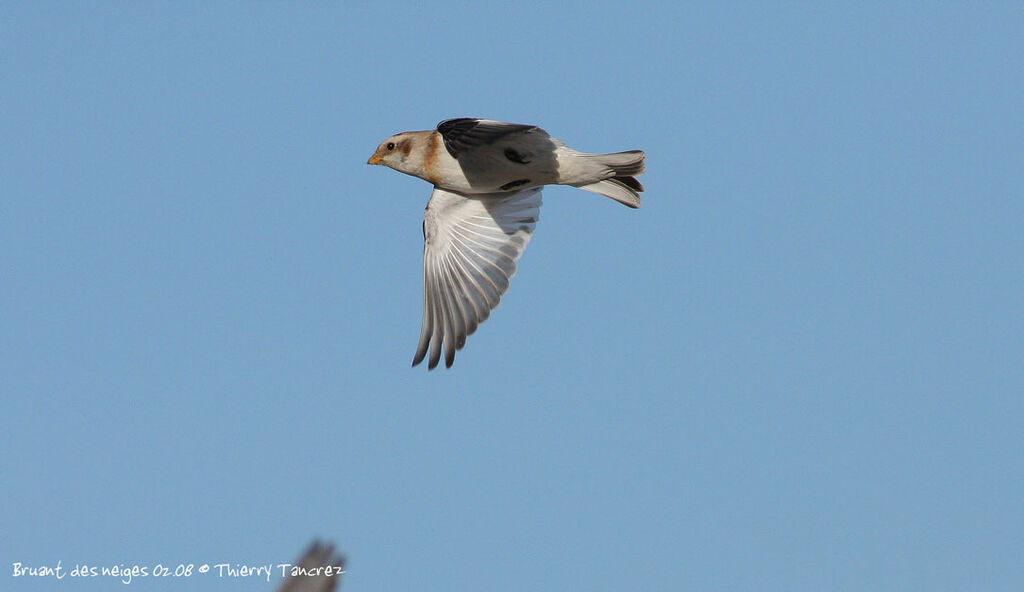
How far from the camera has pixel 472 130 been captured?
1452cm

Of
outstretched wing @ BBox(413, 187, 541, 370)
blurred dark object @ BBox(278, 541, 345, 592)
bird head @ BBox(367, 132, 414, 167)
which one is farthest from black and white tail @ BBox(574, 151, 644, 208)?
blurred dark object @ BBox(278, 541, 345, 592)

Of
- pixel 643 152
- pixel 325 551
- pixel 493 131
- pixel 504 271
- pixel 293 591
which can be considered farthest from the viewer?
pixel 504 271

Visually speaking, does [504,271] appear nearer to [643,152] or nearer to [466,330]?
[466,330]

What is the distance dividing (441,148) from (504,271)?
185 centimetres

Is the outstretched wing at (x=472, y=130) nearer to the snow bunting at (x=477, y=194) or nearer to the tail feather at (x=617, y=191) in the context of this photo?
the snow bunting at (x=477, y=194)

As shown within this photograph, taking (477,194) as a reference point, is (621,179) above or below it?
below

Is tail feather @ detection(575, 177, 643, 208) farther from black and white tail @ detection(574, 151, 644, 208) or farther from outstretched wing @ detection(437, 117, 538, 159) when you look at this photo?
outstretched wing @ detection(437, 117, 538, 159)

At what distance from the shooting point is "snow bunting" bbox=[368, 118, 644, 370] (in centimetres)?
1505

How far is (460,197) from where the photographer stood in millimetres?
17172

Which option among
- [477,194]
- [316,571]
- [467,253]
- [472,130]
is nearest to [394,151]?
[477,194]

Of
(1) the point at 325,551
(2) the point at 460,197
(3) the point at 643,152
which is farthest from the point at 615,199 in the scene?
(1) the point at 325,551

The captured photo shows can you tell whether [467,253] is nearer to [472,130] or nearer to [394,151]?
[394,151]

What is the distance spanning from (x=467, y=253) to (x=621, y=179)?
2.32 metres

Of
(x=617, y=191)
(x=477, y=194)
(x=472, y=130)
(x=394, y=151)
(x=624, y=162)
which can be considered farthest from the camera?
(x=477, y=194)
